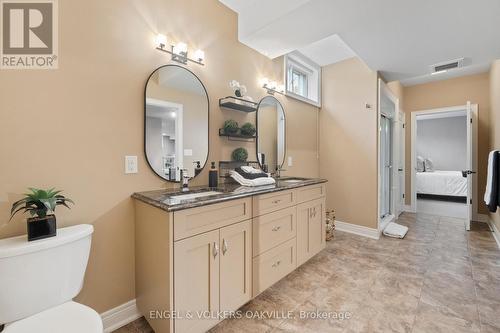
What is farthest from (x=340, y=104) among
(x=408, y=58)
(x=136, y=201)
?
(x=136, y=201)

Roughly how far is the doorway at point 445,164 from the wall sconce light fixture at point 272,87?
129 inches

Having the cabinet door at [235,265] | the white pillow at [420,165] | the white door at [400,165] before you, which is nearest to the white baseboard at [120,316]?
the cabinet door at [235,265]

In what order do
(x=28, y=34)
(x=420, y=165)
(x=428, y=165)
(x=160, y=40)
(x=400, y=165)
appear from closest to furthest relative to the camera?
(x=28, y=34), (x=160, y=40), (x=400, y=165), (x=420, y=165), (x=428, y=165)

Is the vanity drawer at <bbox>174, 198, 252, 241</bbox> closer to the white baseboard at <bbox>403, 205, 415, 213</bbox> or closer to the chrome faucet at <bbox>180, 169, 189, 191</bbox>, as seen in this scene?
the chrome faucet at <bbox>180, 169, 189, 191</bbox>

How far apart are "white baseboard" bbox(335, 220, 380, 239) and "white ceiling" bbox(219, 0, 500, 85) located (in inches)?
94.3

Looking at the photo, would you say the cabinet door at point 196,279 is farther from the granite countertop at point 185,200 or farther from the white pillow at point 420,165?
the white pillow at point 420,165

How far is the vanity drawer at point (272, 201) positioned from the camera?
5.72 feet

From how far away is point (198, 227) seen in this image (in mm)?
1368

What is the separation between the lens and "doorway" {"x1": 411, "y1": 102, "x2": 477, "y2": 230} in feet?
12.9

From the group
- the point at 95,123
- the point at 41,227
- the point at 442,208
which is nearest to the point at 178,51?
the point at 95,123

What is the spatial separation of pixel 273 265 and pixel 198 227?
2.91 ft

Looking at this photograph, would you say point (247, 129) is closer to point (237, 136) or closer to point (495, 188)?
point (237, 136)

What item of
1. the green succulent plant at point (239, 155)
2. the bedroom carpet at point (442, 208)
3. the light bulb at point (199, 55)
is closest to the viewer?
the light bulb at point (199, 55)

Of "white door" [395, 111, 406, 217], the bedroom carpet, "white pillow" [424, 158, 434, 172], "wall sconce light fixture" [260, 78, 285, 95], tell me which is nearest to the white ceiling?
"wall sconce light fixture" [260, 78, 285, 95]
